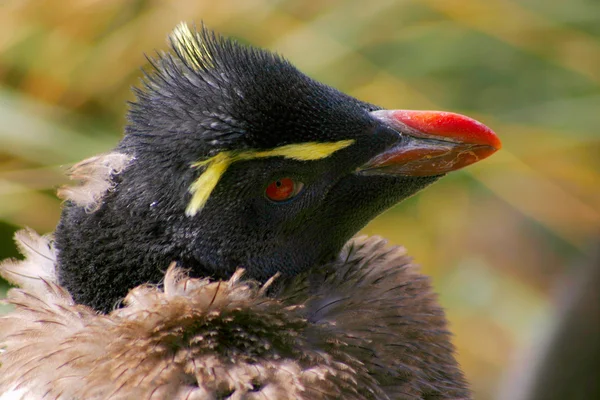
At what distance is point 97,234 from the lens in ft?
5.69

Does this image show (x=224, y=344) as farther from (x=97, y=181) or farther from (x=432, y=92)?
(x=432, y=92)

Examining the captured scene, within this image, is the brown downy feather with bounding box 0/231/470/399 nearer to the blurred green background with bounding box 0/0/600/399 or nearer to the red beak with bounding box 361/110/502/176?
the red beak with bounding box 361/110/502/176

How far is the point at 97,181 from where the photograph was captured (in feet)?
5.77

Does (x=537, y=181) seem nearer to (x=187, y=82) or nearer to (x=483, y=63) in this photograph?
(x=483, y=63)

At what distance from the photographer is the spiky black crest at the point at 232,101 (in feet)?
5.47

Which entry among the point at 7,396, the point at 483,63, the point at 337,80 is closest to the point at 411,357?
the point at 7,396

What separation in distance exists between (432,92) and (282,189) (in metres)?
2.96

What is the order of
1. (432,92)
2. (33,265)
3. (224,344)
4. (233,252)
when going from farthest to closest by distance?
(432,92) < (33,265) < (233,252) < (224,344)

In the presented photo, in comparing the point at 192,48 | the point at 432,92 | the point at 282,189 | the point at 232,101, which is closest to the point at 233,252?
the point at 282,189

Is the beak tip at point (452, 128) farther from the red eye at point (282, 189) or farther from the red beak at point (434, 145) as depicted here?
the red eye at point (282, 189)

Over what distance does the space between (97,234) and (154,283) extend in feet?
0.50

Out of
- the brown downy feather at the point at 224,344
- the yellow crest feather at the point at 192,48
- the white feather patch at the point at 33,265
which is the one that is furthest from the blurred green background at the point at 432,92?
the brown downy feather at the point at 224,344

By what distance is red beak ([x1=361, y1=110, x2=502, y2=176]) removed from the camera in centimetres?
181

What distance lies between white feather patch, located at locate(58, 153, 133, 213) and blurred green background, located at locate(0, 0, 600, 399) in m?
2.08
